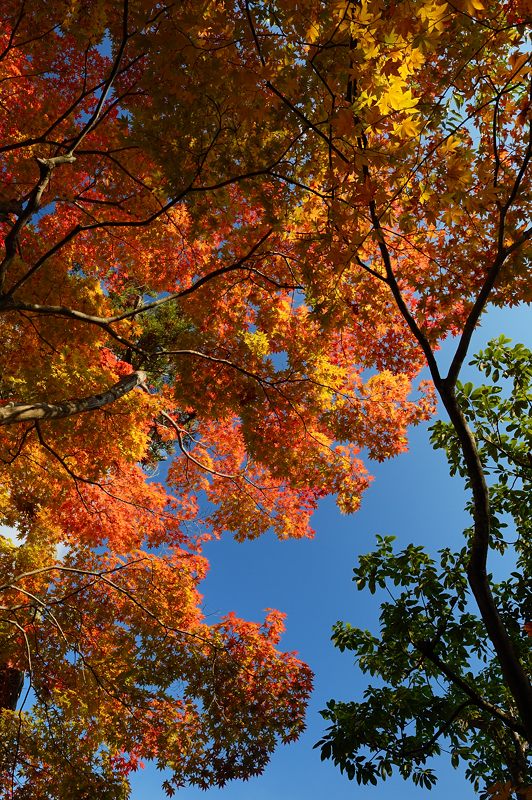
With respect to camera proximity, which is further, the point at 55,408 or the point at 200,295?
the point at 200,295

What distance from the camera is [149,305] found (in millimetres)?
5270

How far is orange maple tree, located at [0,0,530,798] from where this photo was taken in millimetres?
3727

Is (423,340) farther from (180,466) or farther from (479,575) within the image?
(180,466)

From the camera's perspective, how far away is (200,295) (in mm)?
7195

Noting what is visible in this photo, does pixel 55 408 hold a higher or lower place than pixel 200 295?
lower

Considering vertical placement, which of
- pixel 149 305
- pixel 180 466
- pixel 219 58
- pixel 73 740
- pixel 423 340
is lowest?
pixel 73 740

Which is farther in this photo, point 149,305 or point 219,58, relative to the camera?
point 149,305

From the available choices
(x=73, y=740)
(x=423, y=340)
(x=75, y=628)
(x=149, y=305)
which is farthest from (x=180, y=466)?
(x=423, y=340)

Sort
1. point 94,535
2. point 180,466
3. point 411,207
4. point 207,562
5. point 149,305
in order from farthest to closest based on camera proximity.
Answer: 1. point 180,466
2. point 207,562
3. point 94,535
4. point 149,305
5. point 411,207

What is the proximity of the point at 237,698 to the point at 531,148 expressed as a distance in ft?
22.5

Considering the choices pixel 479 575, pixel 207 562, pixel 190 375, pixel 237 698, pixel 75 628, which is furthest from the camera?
pixel 207 562

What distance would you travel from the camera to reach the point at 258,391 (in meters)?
6.81

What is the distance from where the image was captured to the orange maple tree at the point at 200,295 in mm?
3727

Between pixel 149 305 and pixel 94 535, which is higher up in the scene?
pixel 149 305
